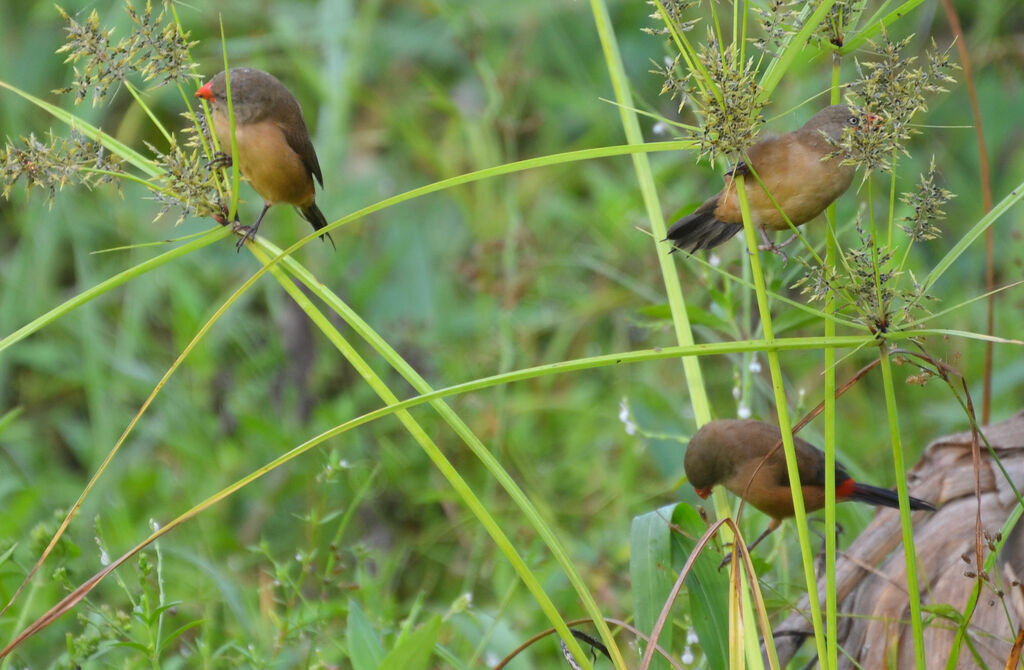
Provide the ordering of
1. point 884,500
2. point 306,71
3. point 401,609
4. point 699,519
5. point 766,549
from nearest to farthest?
point 699,519 → point 884,500 → point 766,549 → point 401,609 → point 306,71

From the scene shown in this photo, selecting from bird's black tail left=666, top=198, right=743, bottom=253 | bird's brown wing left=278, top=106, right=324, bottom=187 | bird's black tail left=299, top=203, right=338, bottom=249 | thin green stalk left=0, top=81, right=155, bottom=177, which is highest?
thin green stalk left=0, top=81, right=155, bottom=177

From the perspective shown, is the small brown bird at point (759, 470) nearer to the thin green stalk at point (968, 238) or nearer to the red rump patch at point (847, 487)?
the red rump patch at point (847, 487)

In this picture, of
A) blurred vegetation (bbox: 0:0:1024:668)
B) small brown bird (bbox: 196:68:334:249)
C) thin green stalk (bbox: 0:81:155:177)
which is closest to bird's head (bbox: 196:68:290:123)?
small brown bird (bbox: 196:68:334:249)

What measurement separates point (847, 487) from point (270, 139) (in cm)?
119

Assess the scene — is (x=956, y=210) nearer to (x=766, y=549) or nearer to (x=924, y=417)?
(x=924, y=417)

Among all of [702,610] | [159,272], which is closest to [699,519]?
[702,610]

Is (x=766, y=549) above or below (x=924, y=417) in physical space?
above

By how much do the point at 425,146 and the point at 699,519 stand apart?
357cm

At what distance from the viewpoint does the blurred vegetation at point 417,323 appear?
3.35 meters

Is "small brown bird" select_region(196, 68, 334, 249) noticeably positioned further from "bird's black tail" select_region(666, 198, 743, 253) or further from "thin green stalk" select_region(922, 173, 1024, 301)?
"thin green stalk" select_region(922, 173, 1024, 301)

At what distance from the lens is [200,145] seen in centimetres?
148

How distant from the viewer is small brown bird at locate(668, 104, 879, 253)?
142cm

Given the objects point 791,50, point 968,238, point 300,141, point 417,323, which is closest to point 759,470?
point 968,238

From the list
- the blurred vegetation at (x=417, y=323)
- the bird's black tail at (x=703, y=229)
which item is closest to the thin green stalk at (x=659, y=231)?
the bird's black tail at (x=703, y=229)
